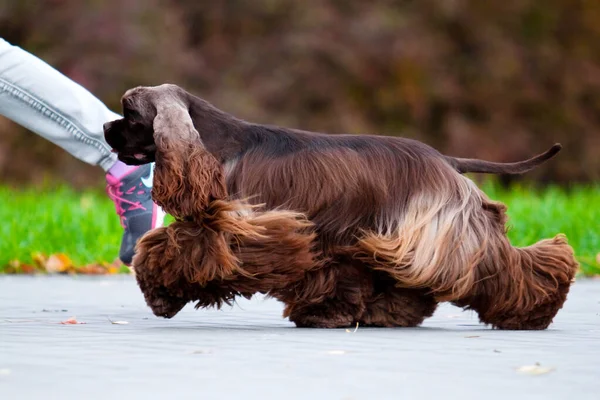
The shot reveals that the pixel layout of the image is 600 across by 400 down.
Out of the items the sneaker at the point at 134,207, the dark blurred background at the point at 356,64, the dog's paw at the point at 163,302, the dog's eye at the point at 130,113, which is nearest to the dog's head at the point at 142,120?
the dog's eye at the point at 130,113

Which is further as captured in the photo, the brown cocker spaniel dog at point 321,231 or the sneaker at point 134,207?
the sneaker at point 134,207

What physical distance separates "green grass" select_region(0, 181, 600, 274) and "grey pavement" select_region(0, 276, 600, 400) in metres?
3.00

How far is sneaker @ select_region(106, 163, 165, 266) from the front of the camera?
6148 millimetres

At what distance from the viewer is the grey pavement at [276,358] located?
10.8 feet

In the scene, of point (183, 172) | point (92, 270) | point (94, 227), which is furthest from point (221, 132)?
point (94, 227)

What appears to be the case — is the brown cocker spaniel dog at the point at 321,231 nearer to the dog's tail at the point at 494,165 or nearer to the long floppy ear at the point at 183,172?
the long floppy ear at the point at 183,172

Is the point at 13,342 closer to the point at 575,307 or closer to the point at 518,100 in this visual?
the point at 575,307

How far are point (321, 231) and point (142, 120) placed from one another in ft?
2.84

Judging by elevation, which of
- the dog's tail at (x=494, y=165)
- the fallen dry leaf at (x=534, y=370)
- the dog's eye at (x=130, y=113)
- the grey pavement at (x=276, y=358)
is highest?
the dog's eye at (x=130, y=113)

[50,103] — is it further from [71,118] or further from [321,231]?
[321,231]

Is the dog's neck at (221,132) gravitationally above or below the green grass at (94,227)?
above

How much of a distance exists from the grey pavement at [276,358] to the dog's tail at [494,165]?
2.21 ft

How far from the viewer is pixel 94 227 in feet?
31.2

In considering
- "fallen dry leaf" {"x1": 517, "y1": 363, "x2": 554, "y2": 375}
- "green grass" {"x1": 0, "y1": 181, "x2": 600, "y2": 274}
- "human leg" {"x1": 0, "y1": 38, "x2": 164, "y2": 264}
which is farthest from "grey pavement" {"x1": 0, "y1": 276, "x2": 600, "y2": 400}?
"green grass" {"x1": 0, "y1": 181, "x2": 600, "y2": 274}
